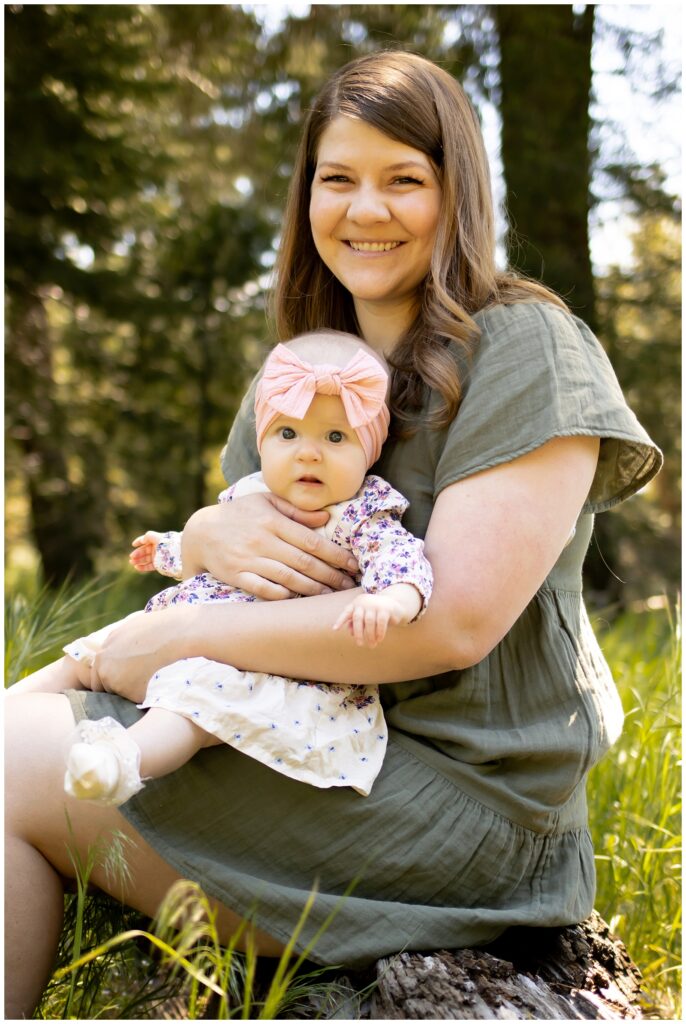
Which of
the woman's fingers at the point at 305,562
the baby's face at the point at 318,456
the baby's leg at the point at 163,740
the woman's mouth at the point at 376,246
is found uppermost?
the woman's mouth at the point at 376,246

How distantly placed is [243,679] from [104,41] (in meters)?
5.16

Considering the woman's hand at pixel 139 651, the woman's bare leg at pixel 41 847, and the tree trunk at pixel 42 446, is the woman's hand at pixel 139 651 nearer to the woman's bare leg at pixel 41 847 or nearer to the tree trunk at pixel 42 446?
the woman's bare leg at pixel 41 847

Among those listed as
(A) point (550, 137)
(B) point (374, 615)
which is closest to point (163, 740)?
(B) point (374, 615)

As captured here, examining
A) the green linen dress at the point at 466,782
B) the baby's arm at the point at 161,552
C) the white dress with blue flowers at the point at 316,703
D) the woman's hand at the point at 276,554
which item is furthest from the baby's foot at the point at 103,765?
the baby's arm at the point at 161,552

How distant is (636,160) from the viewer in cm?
535

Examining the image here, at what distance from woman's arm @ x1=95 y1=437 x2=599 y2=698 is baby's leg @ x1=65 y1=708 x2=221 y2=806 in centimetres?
16

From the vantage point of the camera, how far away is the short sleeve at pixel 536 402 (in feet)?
5.90

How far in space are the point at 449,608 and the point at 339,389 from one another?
445mm

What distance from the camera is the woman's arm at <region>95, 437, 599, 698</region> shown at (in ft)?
5.65

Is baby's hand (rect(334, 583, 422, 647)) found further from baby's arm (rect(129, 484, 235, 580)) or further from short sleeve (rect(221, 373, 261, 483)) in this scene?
short sleeve (rect(221, 373, 261, 483))

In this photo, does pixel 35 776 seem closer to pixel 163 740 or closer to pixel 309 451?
pixel 163 740

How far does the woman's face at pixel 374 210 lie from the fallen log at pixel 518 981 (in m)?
1.30

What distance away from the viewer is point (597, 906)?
260 centimetres

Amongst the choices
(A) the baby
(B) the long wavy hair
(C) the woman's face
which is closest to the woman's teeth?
(C) the woman's face
